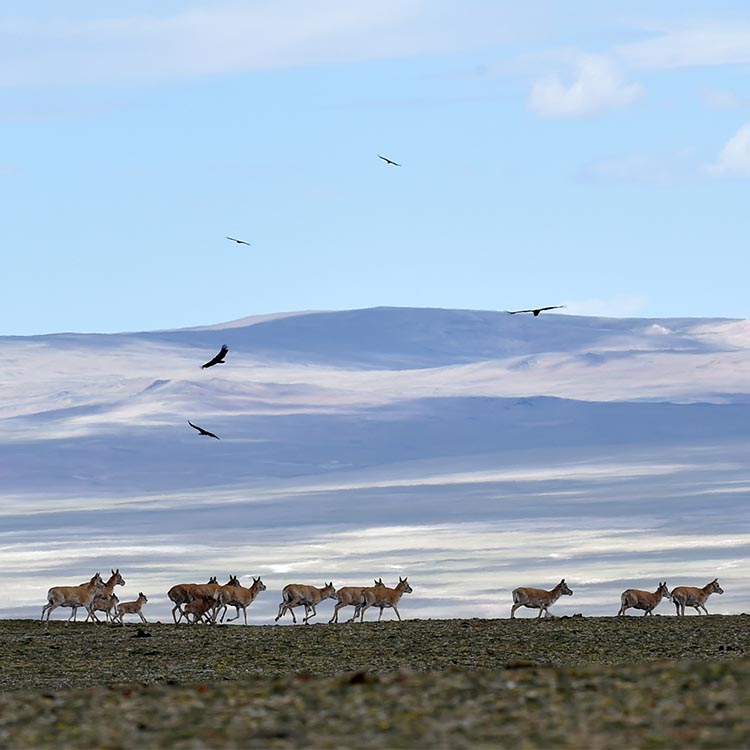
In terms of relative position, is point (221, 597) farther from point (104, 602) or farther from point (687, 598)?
point (687, 598)

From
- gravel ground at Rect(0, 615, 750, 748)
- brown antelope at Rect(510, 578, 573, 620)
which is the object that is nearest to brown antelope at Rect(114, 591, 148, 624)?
brown antelope at Rect(510, 578, 573, 620)

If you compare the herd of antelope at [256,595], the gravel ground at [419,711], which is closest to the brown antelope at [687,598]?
the herd of antelope at [256,595]

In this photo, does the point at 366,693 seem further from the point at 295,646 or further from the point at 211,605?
the point at 211,605

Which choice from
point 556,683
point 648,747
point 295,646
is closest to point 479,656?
point 295,646

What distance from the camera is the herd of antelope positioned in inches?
1929

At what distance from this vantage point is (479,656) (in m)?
36.8

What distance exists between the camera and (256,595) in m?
51.2

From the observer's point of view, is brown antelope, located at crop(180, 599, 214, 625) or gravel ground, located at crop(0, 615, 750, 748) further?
Answer: brown antelope, located at crop(180, 599, 214, 625)

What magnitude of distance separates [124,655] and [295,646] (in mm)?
3896

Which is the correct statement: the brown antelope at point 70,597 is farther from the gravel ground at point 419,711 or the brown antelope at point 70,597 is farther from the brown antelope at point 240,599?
the gravel ground at point 419,711

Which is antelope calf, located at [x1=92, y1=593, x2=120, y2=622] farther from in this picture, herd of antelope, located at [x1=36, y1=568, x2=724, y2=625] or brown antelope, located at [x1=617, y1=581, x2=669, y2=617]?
brown antelope, located at [x1=617, y1=581, x2=669, y2=617]

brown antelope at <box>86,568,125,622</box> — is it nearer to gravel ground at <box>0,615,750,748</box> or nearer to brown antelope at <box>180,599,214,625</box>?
brown antelope at <box>180,599,214,625</box>

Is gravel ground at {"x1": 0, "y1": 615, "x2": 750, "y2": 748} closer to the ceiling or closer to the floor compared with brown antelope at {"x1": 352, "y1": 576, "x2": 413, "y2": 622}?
closer to the floor

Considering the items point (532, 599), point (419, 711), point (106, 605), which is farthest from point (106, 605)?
point (419, 711)
